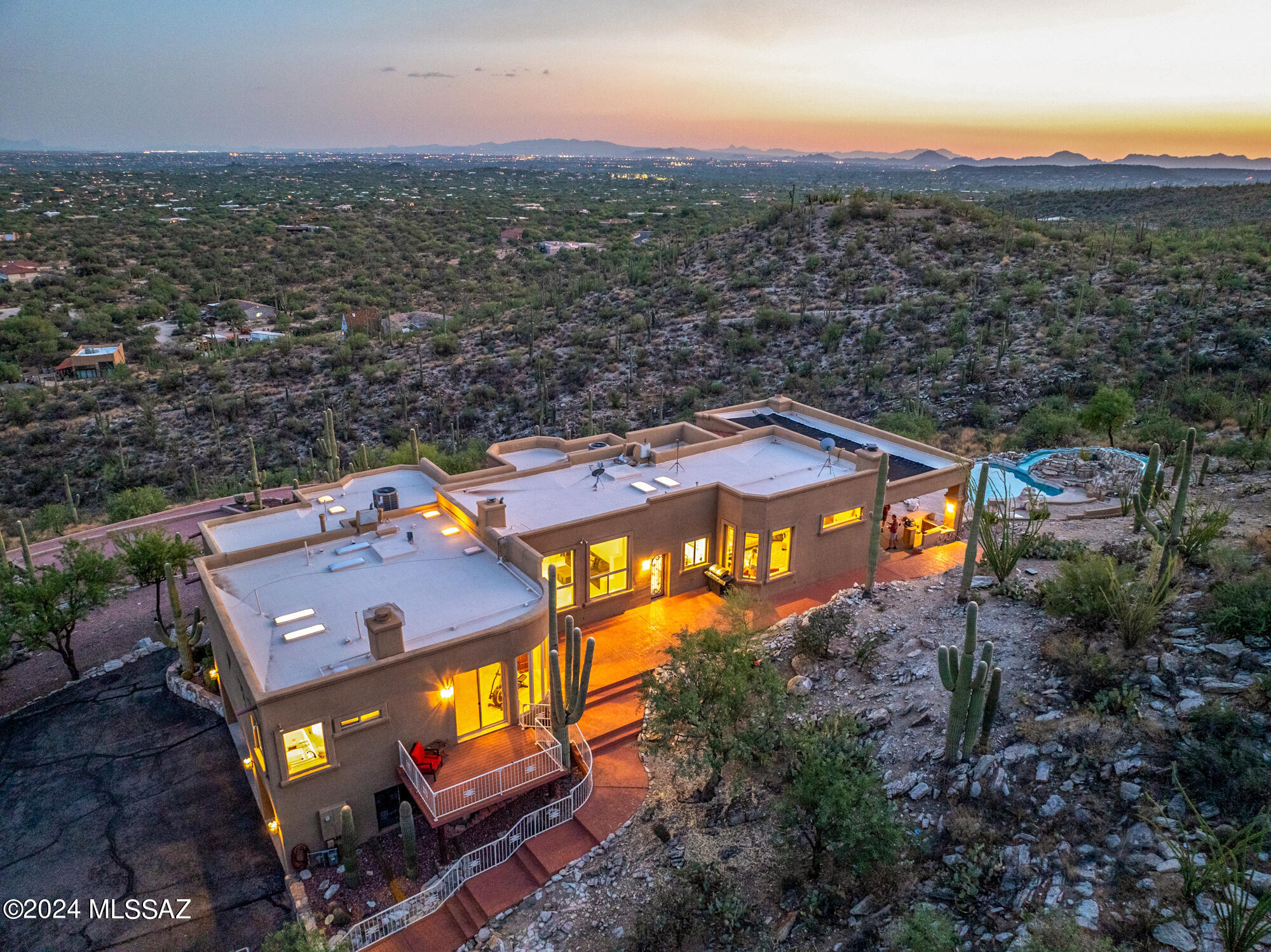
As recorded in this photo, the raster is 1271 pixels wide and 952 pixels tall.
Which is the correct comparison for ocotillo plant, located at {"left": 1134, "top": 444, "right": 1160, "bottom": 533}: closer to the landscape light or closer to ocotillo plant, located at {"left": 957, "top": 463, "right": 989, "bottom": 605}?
ocotillo plant, located at {"left": 957, "top": 463, "right": 989, "bottom": 605}

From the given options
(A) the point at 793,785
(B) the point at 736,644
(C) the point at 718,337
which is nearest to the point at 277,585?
(B) the point at 736,644

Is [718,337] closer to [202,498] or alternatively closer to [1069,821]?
[202,498]

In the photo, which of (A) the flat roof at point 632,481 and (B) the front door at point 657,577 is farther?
(B) the front door at point 657,577

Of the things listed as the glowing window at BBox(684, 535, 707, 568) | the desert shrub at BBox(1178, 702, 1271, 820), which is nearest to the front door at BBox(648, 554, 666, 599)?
the glowing window at BBox(684, 535, 707, 568)

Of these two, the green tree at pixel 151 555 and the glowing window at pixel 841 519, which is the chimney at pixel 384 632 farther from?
the glowing window at pixel 841 519

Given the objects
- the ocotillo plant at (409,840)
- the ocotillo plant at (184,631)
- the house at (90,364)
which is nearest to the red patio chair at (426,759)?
the ocotillo plant at (409,840)

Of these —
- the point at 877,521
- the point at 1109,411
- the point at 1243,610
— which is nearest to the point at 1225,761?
the point at 1243,610
